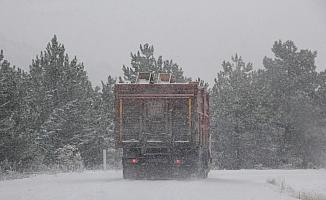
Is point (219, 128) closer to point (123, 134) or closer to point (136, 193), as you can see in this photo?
point (123, 134)

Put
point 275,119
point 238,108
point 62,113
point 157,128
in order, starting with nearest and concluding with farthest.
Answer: point 157,128, point 62,113, point 238,108, point 275,119

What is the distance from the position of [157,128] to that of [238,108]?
1536 inches

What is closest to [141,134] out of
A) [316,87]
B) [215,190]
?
[215,190]

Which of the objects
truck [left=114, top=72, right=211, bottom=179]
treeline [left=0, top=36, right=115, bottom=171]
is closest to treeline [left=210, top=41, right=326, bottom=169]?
treeline [left=0, top=36, right=115, bottom=171]

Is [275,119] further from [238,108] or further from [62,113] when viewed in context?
[62,113]

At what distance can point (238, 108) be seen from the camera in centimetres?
5738

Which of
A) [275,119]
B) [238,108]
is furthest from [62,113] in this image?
[275,119]

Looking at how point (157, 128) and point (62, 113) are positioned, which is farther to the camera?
point (62, 113)

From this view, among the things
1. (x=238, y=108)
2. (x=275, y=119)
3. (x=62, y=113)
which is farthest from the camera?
(x=275, y=119)

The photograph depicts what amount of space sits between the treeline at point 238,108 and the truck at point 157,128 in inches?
945

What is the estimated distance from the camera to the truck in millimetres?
18922

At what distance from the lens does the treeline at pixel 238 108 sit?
43781 millimetres

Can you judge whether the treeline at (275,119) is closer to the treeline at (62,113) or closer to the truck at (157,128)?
the treeline at (62,113)

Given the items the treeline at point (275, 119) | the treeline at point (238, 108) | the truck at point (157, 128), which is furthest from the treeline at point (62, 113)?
the truck at point (157, 128)
